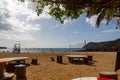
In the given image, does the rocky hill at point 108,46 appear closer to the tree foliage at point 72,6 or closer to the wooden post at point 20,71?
the wooden post at point 20,71

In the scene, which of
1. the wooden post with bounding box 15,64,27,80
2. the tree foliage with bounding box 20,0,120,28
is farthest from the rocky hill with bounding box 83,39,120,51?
the tree foliage with bounding box 20,0,120,28

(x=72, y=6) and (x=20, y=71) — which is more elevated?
(x=72, y=6)

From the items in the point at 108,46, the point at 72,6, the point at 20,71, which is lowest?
the point at 20,71

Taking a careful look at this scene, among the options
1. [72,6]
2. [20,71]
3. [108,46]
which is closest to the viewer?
[72,6]

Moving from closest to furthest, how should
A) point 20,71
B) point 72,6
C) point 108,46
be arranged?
point 72,6, point 20,71, point 108,46

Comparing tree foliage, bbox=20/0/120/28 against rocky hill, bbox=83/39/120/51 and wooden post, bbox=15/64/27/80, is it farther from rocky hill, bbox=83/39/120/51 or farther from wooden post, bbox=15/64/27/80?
rocky hill, bbox=83/39/120/51

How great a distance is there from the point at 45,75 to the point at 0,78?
3.88m

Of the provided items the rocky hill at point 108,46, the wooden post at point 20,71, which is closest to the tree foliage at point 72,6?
the wooden post at point 20,71

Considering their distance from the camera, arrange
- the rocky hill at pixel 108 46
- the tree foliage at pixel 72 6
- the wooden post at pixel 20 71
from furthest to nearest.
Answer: the rocky hill at pixel 108 46 → the wooden post at pixel 20 71 → the tree foliage at pixel 72 6

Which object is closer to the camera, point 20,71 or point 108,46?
point 20,71

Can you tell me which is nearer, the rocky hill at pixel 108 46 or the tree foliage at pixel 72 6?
the tree foliage at pixel 72 6

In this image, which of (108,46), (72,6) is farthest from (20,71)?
(108,46)

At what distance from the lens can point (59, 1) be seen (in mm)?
7258

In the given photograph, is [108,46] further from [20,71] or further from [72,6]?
[72,6]
